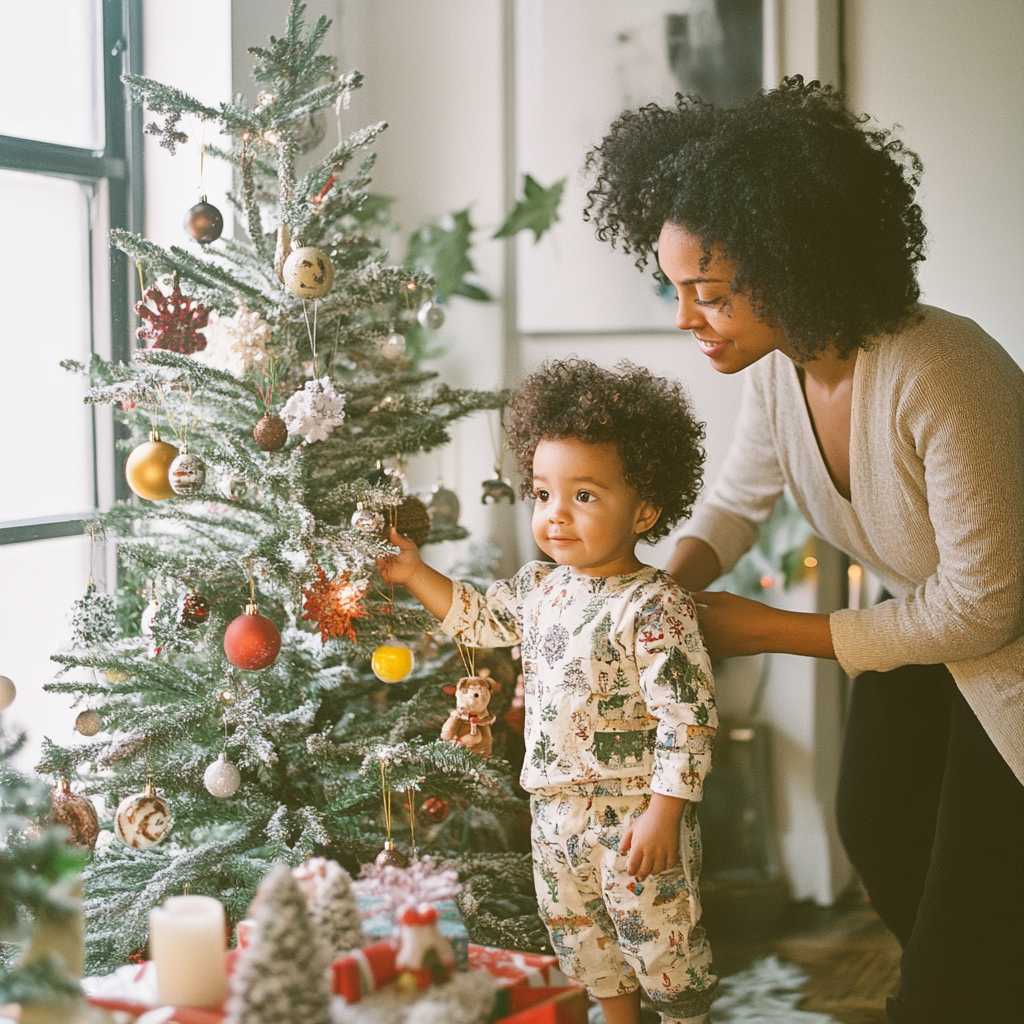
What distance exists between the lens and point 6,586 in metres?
1.87

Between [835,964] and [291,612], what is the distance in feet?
4.54

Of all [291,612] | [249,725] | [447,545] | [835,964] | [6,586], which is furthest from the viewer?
Result: [447,545]

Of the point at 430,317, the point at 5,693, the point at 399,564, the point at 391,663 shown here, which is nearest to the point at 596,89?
the point at 430,317

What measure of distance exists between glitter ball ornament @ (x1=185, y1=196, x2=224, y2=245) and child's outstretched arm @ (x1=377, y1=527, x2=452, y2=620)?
51cm

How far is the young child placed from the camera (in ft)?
4.33

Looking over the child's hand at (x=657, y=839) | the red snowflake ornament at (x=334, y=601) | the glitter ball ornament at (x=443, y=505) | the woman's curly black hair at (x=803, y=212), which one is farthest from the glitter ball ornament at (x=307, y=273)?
the child's hand at (x=657, y=839)

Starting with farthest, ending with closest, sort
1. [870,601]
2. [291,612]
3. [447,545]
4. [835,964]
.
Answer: [447,545]
[870,601]
[835,964]
[291,612]

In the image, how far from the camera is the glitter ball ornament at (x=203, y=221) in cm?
145

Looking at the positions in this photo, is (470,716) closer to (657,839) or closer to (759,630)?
(657,839)

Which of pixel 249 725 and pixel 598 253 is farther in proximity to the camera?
pixel 598 253

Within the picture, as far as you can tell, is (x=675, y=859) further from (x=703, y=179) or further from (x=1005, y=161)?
(x=1005, y=161)

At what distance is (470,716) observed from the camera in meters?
1.47

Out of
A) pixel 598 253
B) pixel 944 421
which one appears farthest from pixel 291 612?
pixel 598 253

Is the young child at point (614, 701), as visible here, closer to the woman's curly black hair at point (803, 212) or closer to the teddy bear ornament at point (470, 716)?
the teddy bear ornament at point (470, 716)
